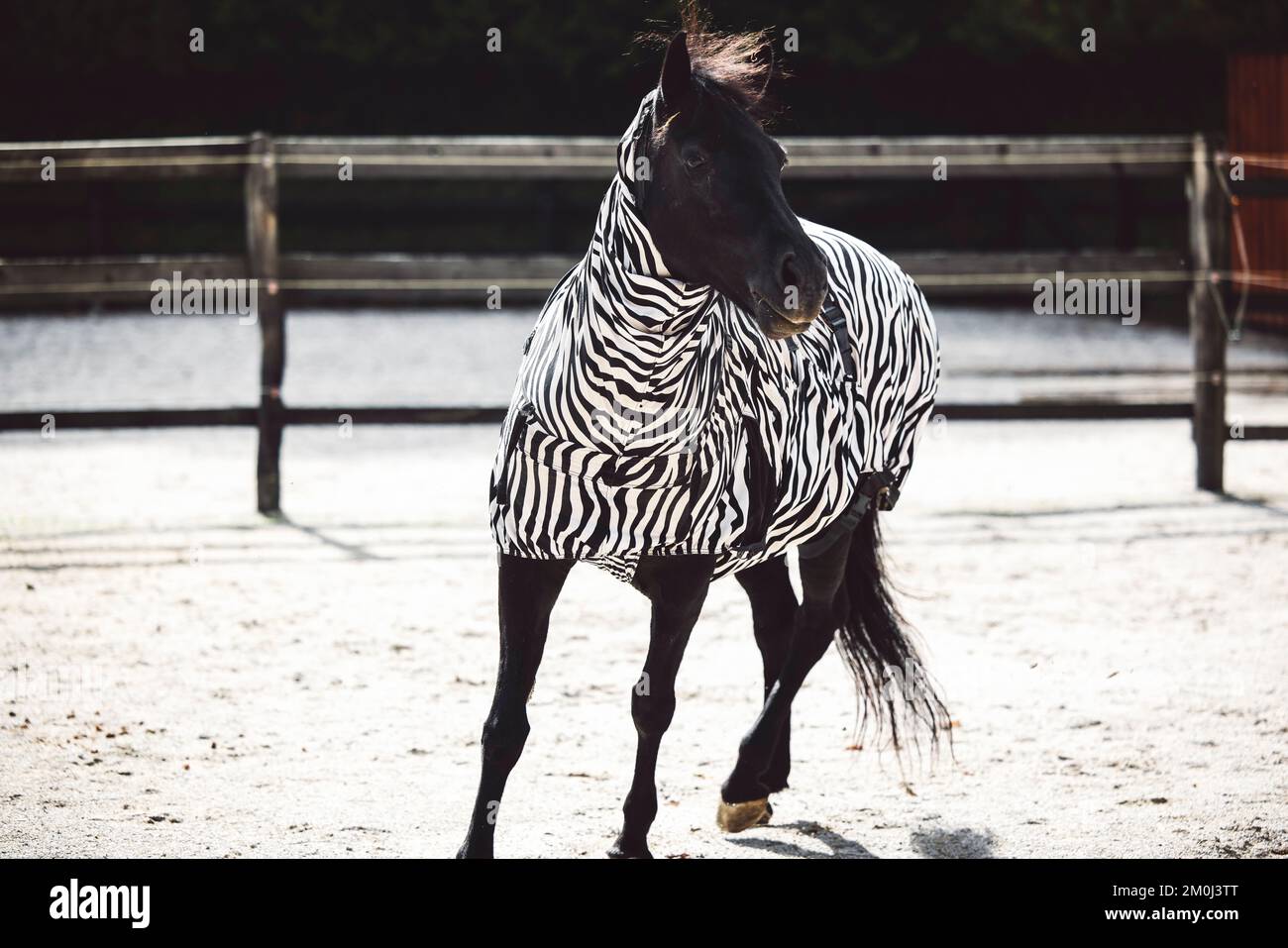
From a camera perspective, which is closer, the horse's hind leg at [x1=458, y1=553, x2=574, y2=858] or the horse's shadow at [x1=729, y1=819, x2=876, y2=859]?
the horse's hind leg at [x1=458, y1=553, x2=574, y2=858]

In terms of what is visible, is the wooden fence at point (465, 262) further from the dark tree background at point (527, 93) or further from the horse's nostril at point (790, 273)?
the dark tree background at point (527, 93)

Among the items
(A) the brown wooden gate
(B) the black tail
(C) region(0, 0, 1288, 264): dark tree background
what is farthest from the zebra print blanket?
(C) region(0, 0, 1288, 264): dark tree background

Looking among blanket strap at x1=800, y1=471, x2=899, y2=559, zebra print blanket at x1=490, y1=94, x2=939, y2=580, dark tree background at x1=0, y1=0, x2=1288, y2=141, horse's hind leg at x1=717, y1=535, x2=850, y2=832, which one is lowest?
horse's hind leg at x1=717, y1=535, x2=850, y2=832

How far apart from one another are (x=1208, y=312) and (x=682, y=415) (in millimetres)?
5392

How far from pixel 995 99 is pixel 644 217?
60.0 ft

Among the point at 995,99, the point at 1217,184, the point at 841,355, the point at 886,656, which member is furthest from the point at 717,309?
the point at 995,99

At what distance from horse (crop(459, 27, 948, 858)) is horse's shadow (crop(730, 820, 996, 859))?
93mm

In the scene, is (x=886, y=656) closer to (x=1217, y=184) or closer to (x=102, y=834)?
(x=102, y=834)

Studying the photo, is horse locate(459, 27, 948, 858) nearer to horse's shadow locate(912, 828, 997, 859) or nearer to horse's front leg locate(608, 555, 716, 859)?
horse's front leg locate(608, 555, 716, 859)

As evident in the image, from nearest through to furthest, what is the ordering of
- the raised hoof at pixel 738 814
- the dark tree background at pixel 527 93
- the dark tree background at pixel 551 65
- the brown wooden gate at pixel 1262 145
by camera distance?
the raised hoof at pixel 738 814, the brown wooden gate at pixel 1262 145, the dark tree background at pixel 551 65, the dark tree background at pixel 527 93

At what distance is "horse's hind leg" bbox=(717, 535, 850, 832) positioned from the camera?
344 centimetres

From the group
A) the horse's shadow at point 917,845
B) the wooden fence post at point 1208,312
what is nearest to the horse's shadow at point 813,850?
the horse's shadow at point 917,845

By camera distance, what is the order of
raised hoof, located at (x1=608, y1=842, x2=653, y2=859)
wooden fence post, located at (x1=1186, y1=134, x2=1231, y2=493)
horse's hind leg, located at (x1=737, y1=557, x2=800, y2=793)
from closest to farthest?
1. raised hoof, located at (x1=608, y1=842, x2=653, y2=859)
2. horse's hind leg, located at (x1=737, y1=557, x2=800, y2=793)
3. wooden fence post, located at (x1=1186, y1=134, x2=1231, y2=493)

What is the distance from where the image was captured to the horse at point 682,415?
2.71m
